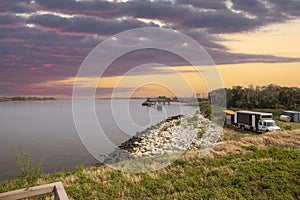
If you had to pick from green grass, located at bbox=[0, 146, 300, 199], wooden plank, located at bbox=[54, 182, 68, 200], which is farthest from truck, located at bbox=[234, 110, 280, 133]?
wooden plank, located at bbox=[54, 182, 68, 200]

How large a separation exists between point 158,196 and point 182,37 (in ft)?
22.9

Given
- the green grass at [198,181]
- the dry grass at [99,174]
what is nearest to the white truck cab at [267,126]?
the green grass at [198,181]

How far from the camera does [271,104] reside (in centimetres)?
3697

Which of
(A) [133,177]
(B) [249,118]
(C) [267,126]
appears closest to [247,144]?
(A) [133,177]

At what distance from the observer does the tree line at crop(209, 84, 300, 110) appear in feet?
120

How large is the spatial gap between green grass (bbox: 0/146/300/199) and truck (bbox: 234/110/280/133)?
542 inches

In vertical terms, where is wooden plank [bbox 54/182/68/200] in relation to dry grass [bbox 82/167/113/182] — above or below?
above

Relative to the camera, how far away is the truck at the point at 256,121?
19.6 meters

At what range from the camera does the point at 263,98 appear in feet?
128

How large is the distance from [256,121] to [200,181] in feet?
56.3

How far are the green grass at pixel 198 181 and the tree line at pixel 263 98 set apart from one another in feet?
109

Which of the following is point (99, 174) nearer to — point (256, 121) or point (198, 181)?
point (198, 181)

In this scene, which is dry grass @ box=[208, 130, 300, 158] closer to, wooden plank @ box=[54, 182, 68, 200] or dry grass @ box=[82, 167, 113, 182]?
dry grass @ box=[82, 167, 113, 182]

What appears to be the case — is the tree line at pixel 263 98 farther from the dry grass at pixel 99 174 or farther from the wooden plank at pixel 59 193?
the wooden plank at pixel 59 193
